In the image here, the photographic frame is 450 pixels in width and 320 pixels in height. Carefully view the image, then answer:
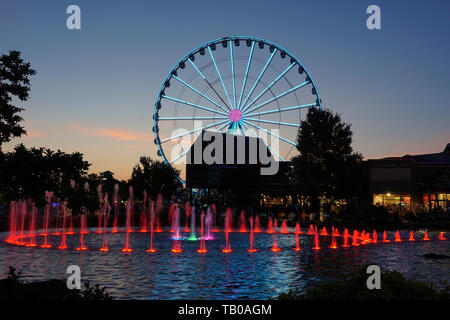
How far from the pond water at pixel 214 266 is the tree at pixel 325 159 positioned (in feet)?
64.0

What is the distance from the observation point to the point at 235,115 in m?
43.1

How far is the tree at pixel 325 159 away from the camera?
39.9 m

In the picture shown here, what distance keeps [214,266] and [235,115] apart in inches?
1184

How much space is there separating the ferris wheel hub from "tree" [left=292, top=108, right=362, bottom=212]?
5614 mm

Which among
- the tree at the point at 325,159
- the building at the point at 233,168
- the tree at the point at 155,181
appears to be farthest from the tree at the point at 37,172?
the tree at the point at 155,181

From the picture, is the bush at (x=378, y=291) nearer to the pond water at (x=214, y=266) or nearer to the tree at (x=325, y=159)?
the pond water at (x=214, y=266)

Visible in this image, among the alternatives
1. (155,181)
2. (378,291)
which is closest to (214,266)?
(378,291)

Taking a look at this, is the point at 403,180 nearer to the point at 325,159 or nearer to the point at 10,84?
the point at 325,159

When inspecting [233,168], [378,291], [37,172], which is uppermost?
[233,168]

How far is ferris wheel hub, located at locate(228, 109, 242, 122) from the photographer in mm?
43000

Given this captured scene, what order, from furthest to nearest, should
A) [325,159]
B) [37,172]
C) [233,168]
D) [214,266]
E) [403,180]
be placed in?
[403,180], [233,168], [325,159], [214,266], [37,172]

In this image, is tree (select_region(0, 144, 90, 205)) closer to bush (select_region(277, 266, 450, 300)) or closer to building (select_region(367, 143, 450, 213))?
bush (select_region(277, 266, 450, 300))
